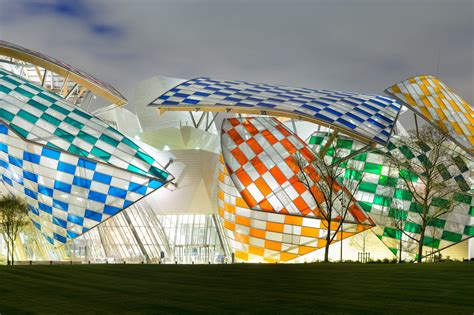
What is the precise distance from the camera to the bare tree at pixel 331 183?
125 feet

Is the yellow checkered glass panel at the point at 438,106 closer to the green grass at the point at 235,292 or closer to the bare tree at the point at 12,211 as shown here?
the green grass at the point at 235,292

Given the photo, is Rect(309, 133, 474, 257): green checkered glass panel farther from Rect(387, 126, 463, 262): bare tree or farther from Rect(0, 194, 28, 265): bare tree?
Rect(0, 194, 28, 265): bare tree

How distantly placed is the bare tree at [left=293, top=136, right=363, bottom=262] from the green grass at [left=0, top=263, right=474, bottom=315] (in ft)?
52.2

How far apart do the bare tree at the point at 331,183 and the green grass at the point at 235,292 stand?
15.9m

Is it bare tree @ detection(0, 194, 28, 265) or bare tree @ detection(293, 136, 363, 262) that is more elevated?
bare tree @ detection(293, 136, 363, 262)

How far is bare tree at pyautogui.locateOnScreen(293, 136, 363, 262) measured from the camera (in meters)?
38.0

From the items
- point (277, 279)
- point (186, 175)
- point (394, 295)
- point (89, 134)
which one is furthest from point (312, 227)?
point (394, 295)

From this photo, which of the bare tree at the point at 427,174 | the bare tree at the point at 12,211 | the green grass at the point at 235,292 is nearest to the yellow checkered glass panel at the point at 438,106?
the bare tree at the point at 427,174

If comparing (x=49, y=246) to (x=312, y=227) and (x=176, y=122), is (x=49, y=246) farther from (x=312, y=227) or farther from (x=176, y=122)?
(x=176, y=122)

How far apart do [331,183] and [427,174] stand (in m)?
5.88

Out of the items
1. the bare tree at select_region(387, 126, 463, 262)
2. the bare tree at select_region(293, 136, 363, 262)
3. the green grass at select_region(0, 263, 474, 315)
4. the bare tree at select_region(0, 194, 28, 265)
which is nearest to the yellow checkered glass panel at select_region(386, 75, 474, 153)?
the bare tree at select_region(387, 126, 463, 262)

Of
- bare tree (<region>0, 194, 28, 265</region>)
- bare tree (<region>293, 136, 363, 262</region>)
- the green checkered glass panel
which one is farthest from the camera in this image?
the green checkered glass panel

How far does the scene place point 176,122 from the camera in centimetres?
5641

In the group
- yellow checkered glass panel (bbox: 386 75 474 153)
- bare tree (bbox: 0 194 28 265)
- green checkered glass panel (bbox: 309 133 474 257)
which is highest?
yellow checkered glass panel (bbox: 386 75 474 153)
